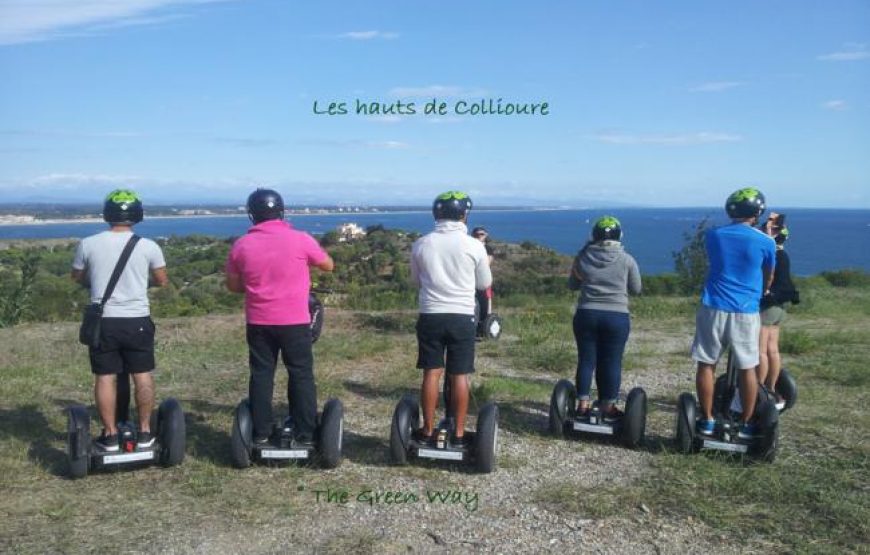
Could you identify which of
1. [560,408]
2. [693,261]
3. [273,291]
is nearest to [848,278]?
[693,261]

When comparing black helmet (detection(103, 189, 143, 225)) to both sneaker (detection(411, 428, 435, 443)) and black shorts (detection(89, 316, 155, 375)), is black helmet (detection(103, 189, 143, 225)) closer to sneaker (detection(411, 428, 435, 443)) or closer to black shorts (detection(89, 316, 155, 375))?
black shorts (detection(89, 316, 155, 375))

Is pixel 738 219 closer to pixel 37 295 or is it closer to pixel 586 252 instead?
pixel 586 252

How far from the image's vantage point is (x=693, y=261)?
63.4 ft

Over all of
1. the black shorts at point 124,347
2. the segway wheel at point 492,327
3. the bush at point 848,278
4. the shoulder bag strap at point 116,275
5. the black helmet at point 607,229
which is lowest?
the bush at point 848,278

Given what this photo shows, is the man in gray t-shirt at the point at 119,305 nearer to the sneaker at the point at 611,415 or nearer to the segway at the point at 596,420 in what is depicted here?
the segway at the point at 596,420

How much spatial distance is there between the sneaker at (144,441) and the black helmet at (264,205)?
1740 mm

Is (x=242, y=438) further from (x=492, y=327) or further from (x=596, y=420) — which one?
(x=492, y=327)

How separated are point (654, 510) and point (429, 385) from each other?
1743mm

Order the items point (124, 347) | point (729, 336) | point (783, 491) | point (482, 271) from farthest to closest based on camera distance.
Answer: point (729, 336), point (482, 271), point (124, 347), point (783, 491)

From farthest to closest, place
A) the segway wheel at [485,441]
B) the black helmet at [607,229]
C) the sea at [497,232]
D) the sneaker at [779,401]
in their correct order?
the sea at [497,232] < the sneaker at [779,401] < the black helmet at [607,229] < the segway wheel at [485,441]

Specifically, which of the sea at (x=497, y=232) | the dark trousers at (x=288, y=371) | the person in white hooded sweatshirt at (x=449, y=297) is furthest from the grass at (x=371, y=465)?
the sea at (x=497, y=232)

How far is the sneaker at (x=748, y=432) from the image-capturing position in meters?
5.92

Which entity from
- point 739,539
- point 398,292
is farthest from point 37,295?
point 739,539

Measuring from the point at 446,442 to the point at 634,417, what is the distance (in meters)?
1.56
